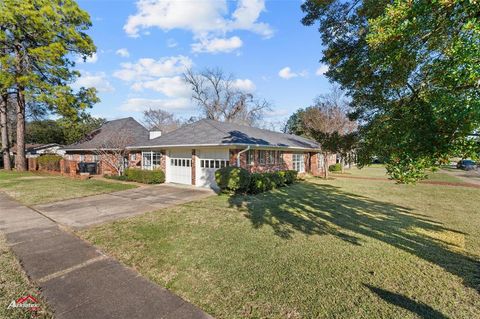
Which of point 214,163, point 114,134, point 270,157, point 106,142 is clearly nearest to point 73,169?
point 106,142

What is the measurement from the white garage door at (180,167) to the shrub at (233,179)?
3.90 m

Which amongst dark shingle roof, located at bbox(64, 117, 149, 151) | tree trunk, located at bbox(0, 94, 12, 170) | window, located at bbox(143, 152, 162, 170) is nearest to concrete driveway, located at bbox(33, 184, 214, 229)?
window, located at bbox(143, 152, 162, 170)

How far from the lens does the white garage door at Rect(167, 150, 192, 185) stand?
14938 millimetres

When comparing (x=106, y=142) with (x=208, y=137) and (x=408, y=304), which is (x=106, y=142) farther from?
(x=408, y=304)

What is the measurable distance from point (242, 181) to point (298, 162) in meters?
10.8

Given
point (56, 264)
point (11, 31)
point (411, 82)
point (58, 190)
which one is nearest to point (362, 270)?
point (411, 82)

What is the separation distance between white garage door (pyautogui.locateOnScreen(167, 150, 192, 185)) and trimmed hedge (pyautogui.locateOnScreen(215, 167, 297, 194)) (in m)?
3.75

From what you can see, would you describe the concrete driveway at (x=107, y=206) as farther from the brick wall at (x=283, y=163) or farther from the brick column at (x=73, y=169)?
the brick column at (x=73, y=169)

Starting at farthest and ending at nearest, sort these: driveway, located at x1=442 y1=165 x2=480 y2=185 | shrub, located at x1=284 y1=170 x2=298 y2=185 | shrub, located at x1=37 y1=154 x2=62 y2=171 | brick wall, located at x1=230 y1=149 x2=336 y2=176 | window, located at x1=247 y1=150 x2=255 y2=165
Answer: shrub, located at x1=37 y1=154 x2=62 y2=171, driveway, located at x1=442 y1=165 x2=480 y2=185, shrub, located at x1=284 y1=170 x2=298 y2=185, window, located at x1=247 y1=150 x2=255 y2=165, brick wall, located at x1=230 y1=149 x2=336 y2=176

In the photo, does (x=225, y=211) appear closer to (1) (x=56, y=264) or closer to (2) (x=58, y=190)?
(1) (x=56, y=264)

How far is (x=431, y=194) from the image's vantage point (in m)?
12.4

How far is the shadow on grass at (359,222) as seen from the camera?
480 centimetres

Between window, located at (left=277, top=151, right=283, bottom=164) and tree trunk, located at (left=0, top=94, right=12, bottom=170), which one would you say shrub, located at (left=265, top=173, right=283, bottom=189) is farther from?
tree trunk, located at (left=0, top=94, right=12, bottom=170)

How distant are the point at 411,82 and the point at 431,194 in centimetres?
1038
